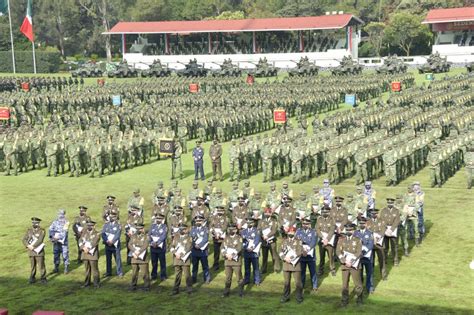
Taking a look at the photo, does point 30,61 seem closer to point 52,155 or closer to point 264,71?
point 264,71

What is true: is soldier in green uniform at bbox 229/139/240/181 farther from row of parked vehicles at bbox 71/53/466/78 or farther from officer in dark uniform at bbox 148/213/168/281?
row of parked vehicles at bbox 71/53/466/78

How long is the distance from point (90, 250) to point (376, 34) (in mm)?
79461

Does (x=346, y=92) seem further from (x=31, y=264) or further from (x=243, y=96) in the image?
(x=31, y=264)

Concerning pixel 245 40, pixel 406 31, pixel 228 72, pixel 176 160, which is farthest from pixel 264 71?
pixel 176 160

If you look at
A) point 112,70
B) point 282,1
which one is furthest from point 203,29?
point 282,1

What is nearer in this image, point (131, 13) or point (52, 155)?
point (52, 155)

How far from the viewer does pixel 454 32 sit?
81.1 metres

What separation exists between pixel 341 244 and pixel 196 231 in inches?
120

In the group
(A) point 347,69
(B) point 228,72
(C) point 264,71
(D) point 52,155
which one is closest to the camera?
(D) point 52,155

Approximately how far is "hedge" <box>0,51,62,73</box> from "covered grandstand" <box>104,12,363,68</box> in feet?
24.1

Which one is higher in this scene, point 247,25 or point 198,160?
point 247,25

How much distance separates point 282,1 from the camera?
11044cm

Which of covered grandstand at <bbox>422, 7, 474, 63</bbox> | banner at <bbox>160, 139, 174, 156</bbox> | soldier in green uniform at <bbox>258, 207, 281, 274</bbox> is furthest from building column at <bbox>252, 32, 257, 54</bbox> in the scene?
soldier in green uniform at <bbox>258, 207, 281, 274</bbox>

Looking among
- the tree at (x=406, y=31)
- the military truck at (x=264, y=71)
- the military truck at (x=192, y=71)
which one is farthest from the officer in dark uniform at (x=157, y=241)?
the tree at (x=406, y=31)
